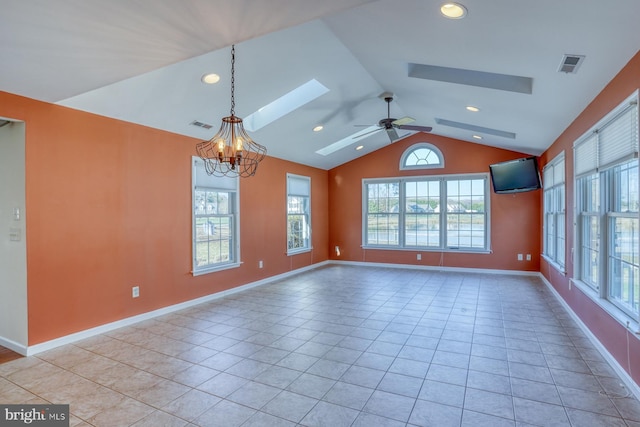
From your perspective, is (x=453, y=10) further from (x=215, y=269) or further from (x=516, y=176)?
(x=516, y=176)

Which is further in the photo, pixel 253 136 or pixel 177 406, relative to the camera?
pixel 253 136

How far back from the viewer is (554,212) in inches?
220

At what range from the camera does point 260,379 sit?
2.80 meters

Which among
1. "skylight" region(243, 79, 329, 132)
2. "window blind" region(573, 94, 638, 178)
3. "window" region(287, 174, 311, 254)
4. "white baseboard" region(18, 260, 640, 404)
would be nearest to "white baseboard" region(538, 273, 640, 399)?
"white baseboard" region(18, 260, 640, 404)

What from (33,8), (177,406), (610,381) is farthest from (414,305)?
(33,8)

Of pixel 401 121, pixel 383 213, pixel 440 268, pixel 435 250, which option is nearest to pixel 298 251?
pixel 383 213

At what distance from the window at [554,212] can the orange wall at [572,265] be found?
0.25 metres

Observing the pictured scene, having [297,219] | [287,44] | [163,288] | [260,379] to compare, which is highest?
[287,44]

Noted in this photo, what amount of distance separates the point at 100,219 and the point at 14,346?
145 cm

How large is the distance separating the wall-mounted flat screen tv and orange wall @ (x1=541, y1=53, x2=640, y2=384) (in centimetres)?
76

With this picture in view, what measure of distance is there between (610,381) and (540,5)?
113 inches

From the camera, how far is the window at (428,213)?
7.53m

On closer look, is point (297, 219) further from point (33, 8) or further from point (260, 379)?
point (33, 8)

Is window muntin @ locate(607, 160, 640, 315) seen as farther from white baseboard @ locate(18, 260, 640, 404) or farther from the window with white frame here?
white baseboard @ locate(18, 260, 640, 404)
